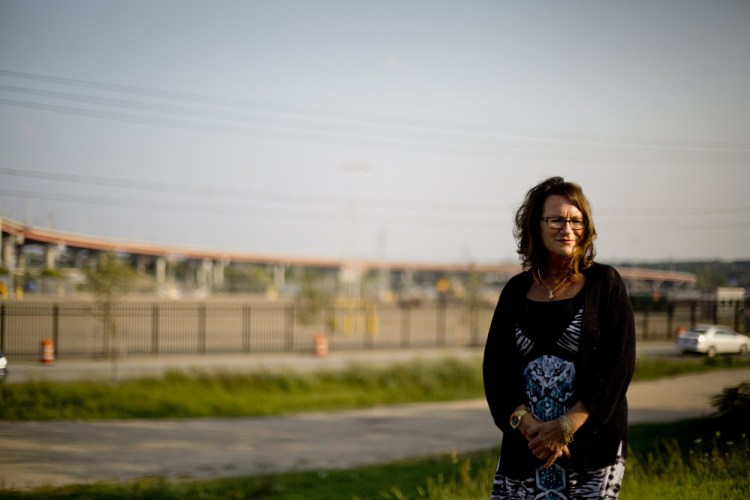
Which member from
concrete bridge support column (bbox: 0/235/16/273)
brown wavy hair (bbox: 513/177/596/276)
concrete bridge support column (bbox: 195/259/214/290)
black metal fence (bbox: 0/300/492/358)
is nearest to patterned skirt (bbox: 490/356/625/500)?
brown wavy hair (bbox: 513/177/596/276)

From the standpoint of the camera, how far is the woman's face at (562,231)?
Answer: 299 centimetres

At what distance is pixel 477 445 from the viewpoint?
11.4 m

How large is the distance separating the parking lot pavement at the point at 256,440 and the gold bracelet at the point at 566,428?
5.31 metres

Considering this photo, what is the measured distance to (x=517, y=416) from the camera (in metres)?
2.90

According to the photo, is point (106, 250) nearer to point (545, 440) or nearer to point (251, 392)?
point (251, 392)

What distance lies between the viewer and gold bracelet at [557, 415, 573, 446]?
274 cm

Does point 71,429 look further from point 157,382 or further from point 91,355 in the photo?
point 91,355

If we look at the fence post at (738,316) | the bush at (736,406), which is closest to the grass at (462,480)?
the bush at (736,406)

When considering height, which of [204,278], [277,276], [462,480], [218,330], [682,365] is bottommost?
[218,330]

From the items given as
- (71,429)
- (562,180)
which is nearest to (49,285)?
(71,429)

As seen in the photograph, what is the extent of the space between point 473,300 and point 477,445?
17.9 metres

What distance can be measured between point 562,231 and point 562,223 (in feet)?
0.12

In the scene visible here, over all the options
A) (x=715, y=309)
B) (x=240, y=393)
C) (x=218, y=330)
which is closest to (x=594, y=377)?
(x=715, y=309)

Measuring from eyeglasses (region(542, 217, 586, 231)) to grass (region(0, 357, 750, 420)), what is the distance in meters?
9.72
